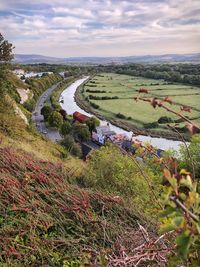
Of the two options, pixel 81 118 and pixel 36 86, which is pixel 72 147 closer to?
pixel 81 118

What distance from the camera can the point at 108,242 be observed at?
5.86 m

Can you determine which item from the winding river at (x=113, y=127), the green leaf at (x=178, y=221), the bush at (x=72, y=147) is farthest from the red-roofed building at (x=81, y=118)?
the green leaf at (x=178, y=221)

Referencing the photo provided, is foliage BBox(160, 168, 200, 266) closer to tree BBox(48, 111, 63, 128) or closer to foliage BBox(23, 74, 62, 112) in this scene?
tree BBox(48, 111, 63, 128)

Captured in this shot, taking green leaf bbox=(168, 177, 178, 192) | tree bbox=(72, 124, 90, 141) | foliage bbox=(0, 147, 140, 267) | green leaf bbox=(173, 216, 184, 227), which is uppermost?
green leaf bbox=(168, 177, 178, 192)

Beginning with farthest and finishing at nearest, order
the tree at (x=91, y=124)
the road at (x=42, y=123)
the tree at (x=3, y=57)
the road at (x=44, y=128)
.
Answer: the tree at (x=91, y=124), the road at (x=42, y=123), the road at (x=44, y=128), the tree at (x=3, y=57)

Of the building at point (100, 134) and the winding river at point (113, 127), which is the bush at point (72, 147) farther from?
the building at point (100, 134)

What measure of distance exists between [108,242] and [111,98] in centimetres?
9088

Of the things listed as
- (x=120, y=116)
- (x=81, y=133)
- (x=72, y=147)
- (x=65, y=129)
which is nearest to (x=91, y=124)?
(x=65, y=129)

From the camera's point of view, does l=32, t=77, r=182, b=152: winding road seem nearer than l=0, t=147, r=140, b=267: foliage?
No

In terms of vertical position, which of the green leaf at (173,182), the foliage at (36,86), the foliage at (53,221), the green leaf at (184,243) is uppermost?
the green leaf at (173,182)

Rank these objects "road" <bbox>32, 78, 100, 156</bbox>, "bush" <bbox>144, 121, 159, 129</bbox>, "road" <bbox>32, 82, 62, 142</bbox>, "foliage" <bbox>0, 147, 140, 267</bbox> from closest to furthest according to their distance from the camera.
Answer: "foliage" <bbox>0, 147, 140, 267</bbox> < "road" <bbox>32, 78, 100, 156</bbox> < "road" <bbox>32, 82, 62, 142</bbox> < "bush" <bbox>144, 121, 159, 129</bbox>

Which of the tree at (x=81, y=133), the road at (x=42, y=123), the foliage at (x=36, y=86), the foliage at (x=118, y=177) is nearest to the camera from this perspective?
the foliage at (x=118, y=177)

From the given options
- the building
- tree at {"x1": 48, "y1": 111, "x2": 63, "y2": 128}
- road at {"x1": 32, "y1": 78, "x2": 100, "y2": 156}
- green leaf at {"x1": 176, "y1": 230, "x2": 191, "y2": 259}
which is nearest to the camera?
green leaf at {"x1": 176, "y1": 230, "x2": 191, "y2": 259}

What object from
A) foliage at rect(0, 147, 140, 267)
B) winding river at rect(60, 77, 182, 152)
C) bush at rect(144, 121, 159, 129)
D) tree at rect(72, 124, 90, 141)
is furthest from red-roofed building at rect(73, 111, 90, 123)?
foliage at rect(0, 147, 140, 267)
